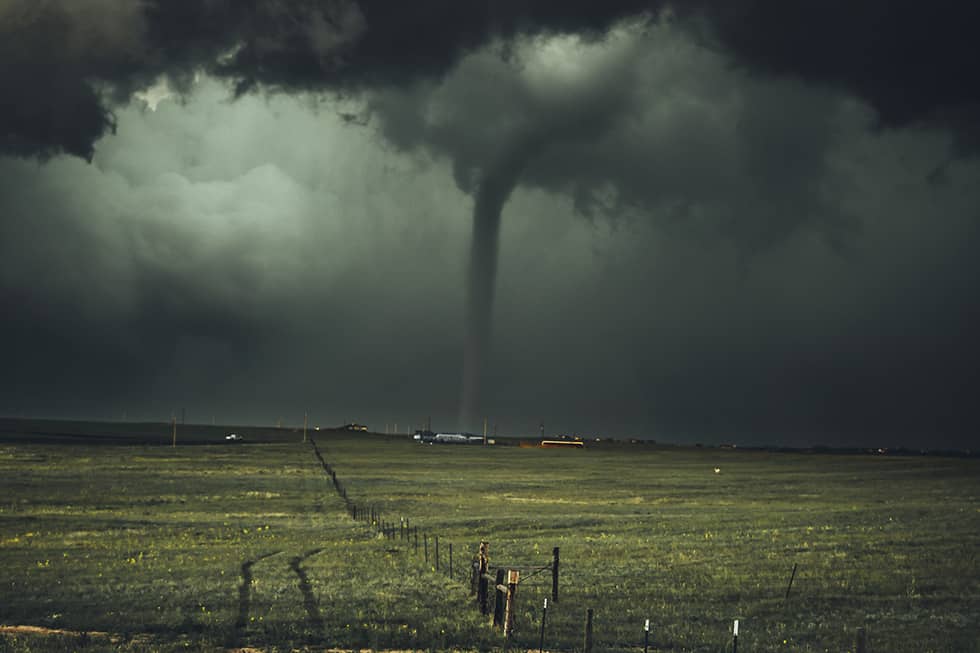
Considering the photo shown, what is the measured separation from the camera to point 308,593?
111ft

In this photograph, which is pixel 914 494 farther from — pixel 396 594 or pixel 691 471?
pixel 396 594

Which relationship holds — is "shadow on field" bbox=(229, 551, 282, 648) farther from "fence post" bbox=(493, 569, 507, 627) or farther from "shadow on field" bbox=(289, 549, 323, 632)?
"fence post" bbox=(493, 569, 507, 627)

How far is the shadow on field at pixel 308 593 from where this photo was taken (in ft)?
94.1

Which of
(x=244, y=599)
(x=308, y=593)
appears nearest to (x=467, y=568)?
(x=308, y=593)

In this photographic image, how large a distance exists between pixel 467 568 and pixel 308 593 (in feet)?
29.9

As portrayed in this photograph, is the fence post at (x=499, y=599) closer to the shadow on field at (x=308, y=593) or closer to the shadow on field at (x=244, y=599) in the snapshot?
the shadow on field at (x=308, y=593)

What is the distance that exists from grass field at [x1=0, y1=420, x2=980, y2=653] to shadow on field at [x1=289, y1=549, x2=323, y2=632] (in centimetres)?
10

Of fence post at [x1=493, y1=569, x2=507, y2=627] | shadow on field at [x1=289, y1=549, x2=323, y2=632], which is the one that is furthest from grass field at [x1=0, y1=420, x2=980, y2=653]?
fence post at [x1=493, y1=569, x2=507, y2=627]

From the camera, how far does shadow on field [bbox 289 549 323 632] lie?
28673 mm

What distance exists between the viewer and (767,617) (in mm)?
31594

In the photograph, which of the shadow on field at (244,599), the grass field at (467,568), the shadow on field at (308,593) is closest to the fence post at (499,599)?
the grass field at (467,568)

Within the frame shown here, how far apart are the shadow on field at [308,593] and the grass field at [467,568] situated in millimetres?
96

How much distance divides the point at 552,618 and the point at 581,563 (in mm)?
12892

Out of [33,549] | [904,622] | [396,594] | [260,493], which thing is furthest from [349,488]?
[904,622]
